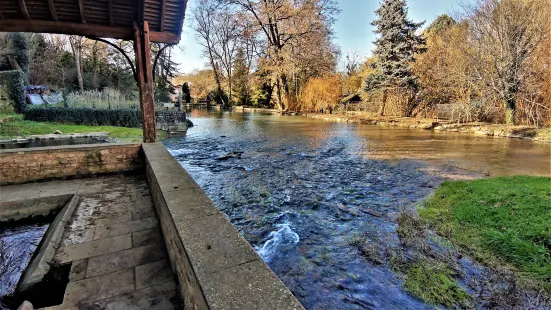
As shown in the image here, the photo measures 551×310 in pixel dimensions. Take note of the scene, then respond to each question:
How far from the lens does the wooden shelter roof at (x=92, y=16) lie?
461cm

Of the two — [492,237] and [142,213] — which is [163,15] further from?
[492,237]

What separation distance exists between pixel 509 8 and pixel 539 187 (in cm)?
1071

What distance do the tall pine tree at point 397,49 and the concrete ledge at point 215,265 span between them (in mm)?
17436

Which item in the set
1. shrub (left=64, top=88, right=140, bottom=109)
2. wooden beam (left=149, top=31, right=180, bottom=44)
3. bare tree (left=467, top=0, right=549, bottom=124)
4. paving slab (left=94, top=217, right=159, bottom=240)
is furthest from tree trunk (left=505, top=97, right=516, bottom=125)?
shrub (left=64, top=88, right=140, bottom=109)

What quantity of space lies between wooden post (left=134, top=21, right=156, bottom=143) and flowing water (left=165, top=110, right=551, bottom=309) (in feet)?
5.42

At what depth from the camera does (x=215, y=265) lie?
1.53 meters

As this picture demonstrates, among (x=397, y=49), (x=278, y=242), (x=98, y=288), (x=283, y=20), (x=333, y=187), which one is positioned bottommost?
(x=278, y=242)

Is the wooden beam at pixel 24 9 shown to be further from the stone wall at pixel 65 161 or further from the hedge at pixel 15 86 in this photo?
the hedge at pixel 15 86

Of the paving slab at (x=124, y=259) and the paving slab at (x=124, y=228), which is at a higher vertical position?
the paving slab at (x=124, y=228)

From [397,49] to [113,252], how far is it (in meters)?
18.9

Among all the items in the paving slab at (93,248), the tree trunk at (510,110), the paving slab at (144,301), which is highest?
the tree trunk at (510,110)

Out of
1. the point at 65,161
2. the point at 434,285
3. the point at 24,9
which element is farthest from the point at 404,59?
the point at 65,161

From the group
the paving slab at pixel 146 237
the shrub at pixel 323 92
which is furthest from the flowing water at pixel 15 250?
the shrub at pixel 323 92

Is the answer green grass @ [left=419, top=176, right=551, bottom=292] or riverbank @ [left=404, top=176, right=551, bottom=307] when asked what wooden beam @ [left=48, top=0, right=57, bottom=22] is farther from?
green grass @ [left=419, top=176, right=551, bottom=292]
